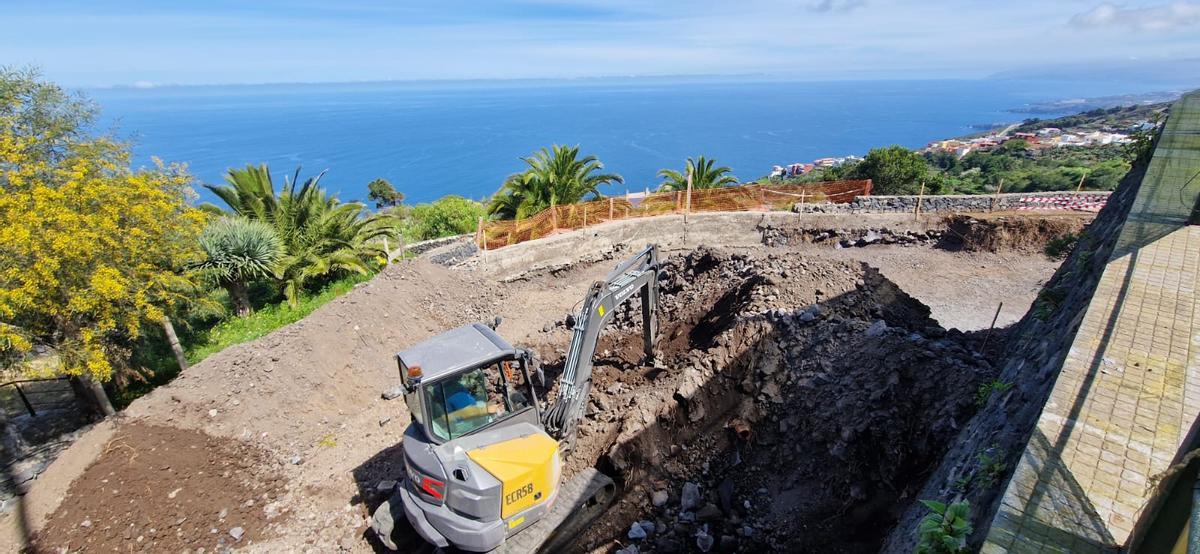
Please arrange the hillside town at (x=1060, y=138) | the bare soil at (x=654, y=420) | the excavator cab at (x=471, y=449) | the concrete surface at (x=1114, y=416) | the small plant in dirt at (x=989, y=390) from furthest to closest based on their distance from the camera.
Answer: the hillside town at (x=1060, y=138) → the bare soil at (x=654, y=420) → the excavator cab at (x=471, y=449) → the small plant in dirt at (x=989, y=390) → the concrete surface at (x=1114, y=416)

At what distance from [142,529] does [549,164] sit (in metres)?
15.9

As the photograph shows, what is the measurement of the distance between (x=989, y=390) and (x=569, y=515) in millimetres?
5026

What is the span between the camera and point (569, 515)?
662 centimetres

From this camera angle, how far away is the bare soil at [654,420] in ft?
22.1

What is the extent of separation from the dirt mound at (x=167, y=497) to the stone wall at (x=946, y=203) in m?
18.0

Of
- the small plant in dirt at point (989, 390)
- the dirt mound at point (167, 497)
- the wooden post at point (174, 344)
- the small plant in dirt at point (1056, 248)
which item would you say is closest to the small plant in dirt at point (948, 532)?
the small plant in dirt at point (989, 390)

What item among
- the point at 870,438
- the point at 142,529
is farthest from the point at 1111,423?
the point at 142,529

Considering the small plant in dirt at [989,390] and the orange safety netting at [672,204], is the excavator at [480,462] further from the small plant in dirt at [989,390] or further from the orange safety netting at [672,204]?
the orange safety netting at [672,204]

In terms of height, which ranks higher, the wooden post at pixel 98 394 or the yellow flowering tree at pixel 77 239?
the yellow flowering tree at pixel 77 239

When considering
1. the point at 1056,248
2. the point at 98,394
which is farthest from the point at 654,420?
the point at 1056,248

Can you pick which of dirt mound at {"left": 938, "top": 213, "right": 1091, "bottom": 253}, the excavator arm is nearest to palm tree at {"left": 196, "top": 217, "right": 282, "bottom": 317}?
the excavator arm

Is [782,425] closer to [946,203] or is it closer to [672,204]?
[672,204]

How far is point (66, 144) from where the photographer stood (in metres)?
9.55

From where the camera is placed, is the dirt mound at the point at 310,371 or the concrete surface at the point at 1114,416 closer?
the concrete surface at the point at 1114,416
